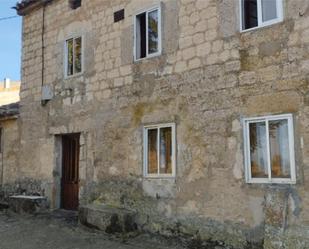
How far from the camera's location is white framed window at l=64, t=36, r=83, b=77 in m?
10.6

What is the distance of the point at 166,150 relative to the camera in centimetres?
831

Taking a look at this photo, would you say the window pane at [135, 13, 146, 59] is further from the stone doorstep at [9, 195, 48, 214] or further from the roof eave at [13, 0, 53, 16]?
the stone doorstep at [9, 195, 48, 214]

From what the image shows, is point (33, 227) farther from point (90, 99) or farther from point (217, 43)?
point (217, 43)

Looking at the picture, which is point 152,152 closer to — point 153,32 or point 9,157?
point 153,32

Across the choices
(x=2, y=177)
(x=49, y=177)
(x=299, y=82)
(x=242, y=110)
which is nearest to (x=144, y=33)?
(x=242, y=110)

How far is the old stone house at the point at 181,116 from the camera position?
6.59 meters

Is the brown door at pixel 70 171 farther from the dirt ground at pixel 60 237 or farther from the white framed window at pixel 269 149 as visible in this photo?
the white framed window at pixel 269 149

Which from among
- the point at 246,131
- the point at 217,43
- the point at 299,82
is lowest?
the point at 246,131

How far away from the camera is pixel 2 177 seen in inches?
496

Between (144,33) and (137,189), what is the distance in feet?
11.5

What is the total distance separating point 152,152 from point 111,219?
5.37 feet

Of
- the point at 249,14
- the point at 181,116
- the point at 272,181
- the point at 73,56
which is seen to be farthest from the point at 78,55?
the point at 272,181

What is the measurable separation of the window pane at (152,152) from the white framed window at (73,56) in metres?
3.04

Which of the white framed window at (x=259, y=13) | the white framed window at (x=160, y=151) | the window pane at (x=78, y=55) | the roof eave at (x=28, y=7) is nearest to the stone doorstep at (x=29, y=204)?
the window pane at (x=78, y=55)
